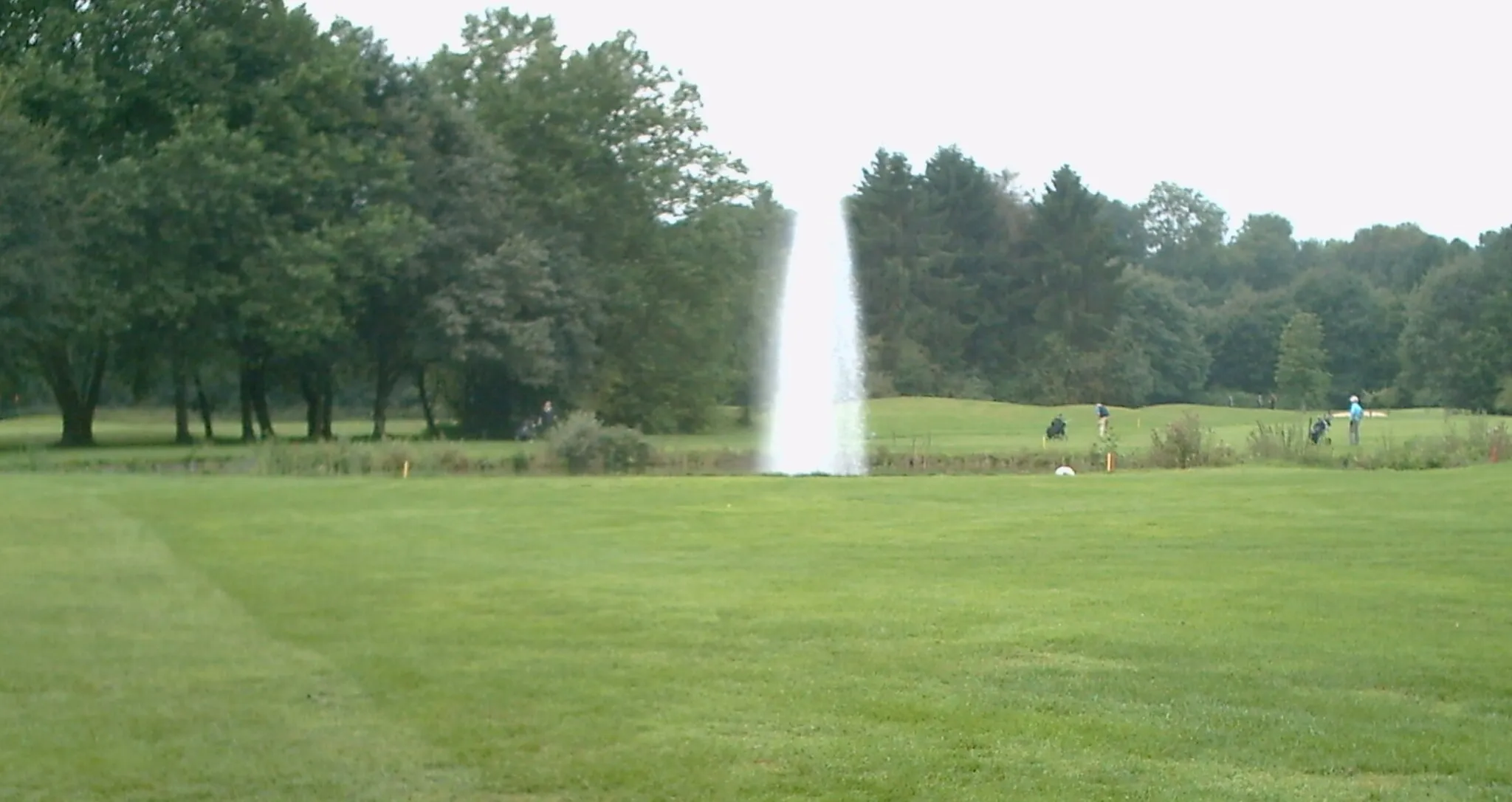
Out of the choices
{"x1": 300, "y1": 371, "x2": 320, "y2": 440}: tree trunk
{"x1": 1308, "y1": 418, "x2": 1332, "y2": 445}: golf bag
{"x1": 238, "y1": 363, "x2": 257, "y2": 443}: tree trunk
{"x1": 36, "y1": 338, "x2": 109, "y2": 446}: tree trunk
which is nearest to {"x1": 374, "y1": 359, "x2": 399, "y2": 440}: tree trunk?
{"x1": 300, "y1": 371, "x2": 320, "y2": 440}: tree trunk

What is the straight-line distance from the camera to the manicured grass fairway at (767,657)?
746 cm

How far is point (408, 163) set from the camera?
4500cm

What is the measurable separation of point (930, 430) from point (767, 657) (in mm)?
46319

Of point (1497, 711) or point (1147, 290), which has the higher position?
point (1147, 290)

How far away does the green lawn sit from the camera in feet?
128

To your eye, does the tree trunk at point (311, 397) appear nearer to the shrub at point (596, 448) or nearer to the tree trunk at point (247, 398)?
the tree trunk at point (247, 398)

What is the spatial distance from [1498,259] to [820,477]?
69.1 metres

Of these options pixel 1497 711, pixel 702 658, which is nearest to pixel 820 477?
pixel 702 658

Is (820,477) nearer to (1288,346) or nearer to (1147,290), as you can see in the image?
(1288,346)

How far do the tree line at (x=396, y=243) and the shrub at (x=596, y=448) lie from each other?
36.4ft

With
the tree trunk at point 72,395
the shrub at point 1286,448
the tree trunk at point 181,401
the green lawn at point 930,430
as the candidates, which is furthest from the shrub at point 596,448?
the tree trunk at point 72,395

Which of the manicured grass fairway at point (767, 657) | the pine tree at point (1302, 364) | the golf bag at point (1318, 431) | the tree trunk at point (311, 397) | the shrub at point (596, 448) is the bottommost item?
the manicured grass fairway at point (767, 657)

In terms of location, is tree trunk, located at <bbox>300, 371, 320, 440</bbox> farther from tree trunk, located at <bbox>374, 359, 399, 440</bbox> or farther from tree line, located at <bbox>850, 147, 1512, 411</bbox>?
tree line, located at <bbox>850, 147, 1512, 411</bbox>

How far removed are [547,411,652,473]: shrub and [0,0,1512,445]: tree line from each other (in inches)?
437
